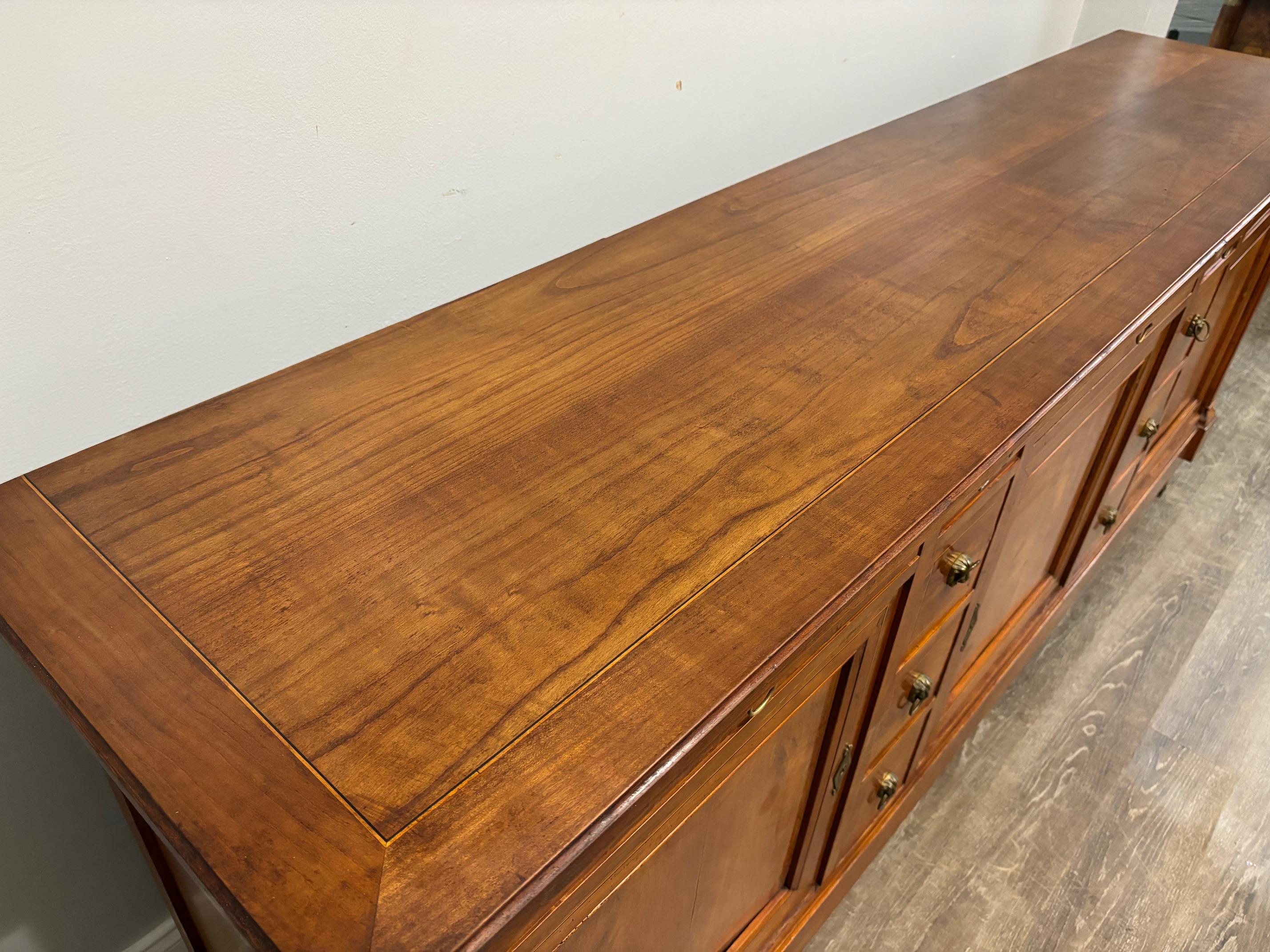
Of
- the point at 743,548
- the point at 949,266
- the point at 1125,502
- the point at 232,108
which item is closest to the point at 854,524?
the point at 743,548

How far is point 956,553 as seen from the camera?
3.08 feet

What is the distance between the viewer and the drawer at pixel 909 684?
99 cm

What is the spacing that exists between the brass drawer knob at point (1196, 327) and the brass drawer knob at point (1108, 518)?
11.5 inches

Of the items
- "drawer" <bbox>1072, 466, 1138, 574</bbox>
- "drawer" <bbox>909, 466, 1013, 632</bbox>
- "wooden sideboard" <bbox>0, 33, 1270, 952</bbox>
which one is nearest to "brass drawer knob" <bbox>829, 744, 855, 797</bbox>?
"wooden sideboard" <bbox>0, 33, 1270, 952</bbox>

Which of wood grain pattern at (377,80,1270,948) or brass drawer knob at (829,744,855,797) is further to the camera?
brass drawer knob at (829,744,855,797)

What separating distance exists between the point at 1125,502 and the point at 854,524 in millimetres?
1160

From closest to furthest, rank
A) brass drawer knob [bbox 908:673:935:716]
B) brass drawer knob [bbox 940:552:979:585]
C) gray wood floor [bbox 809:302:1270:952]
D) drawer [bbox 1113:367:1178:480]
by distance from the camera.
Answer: brass drawer knob [bbox 940:552:979:585]
brass drawer knob [bbox 908:673:935:716]
gray wood floor [bbox 809:302:1270:952]
drawer [bbox 1113:367:1178:480]

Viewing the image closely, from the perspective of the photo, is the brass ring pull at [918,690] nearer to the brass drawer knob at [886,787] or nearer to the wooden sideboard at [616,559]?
the wooden sideboard at [616,559]

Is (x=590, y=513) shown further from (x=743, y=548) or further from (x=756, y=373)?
(x=756, y=373)

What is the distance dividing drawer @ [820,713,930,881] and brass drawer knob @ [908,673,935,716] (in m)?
0.09

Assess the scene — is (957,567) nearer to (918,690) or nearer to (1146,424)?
(918,690)

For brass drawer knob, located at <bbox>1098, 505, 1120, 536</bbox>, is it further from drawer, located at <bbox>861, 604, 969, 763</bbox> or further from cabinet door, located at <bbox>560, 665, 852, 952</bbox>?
cabinet door, located at <bbox>560, 665, 852, 952</bbox>

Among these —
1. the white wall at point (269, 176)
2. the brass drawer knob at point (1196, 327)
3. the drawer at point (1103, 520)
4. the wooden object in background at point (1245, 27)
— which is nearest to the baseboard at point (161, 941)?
the white wall at point (269, 176)

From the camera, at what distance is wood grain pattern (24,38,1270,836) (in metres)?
0.62
